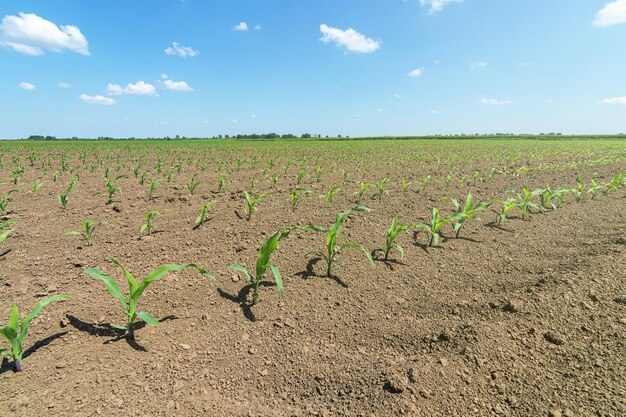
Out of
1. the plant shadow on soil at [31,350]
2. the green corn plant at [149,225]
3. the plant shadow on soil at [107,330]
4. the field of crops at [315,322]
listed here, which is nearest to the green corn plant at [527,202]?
the field of crops at [315,322]

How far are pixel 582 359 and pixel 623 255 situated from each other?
1.87 meters

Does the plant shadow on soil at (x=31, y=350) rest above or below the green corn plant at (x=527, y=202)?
below

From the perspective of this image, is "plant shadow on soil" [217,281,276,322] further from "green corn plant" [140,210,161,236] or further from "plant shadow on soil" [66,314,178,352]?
"green corn plant" [140,210,161,236]

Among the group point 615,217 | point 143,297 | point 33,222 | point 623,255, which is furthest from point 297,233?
point 615,217

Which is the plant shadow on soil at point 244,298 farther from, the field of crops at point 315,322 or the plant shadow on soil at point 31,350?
the plant shadow on soil at point 31,350

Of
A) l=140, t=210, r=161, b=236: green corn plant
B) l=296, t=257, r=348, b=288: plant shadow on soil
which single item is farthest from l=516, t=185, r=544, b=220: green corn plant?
l=140, t=210, r=161, b=236: green corn plant

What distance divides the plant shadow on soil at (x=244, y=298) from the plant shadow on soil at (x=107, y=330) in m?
0.47

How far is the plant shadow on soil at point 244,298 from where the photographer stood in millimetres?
2107

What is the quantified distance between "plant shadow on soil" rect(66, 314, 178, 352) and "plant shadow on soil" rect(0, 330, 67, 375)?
10cm

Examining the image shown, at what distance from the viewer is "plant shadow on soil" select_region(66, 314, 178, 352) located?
179 centimetres

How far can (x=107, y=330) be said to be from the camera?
1.90 m

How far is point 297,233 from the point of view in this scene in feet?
11.5

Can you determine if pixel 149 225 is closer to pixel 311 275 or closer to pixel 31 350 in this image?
pixel 31 350

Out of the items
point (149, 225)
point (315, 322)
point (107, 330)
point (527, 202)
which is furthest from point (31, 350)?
point (527, 202)
